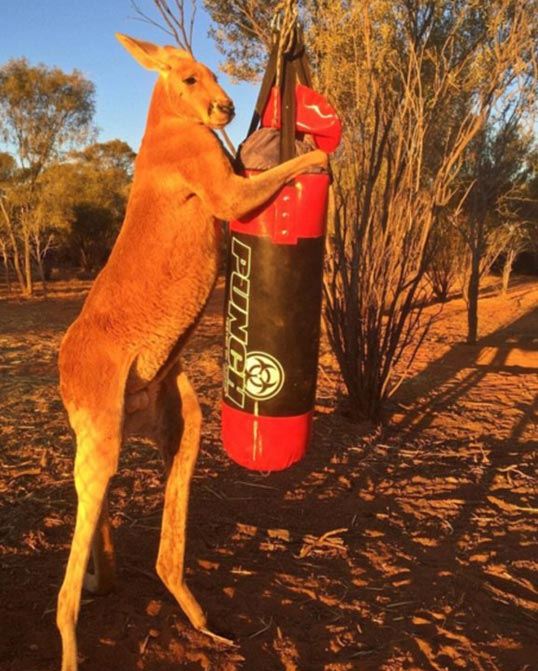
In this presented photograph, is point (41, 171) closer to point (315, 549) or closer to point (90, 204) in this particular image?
point (90, 204)

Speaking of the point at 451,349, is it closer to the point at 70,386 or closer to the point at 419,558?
the point at 419,558

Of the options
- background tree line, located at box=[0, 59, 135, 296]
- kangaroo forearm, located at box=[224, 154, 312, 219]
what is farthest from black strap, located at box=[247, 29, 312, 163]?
background tree line, located at box=[0, 59, 135, 296]

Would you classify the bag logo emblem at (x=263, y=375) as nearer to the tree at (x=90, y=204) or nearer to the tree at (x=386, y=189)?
the tree at (x=386, y=189)

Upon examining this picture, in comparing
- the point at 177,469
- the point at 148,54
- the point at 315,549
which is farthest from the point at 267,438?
the point at 148,54

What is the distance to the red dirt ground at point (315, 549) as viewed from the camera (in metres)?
2.39

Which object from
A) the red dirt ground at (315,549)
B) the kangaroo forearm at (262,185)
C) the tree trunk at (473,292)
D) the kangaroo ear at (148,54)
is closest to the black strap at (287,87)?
the kangaroo forearm at (262,185)

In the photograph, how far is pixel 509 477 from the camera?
4.46 metres

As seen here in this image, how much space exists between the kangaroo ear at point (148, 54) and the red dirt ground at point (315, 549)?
2.28 meters

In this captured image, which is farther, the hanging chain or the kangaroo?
the hanging chain

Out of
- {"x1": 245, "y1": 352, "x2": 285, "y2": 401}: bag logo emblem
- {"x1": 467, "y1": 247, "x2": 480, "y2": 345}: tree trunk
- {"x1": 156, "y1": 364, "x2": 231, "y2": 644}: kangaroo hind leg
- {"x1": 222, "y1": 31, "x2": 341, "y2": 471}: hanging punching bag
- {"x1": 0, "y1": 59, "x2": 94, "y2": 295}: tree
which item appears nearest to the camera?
{"x1": 222, "y1": 31, "x2": 341, "y2": 471}: hanging punching bag

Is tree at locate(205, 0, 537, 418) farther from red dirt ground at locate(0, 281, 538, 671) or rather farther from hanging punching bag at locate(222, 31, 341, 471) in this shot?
hanging punching bag at locate(222, 31, 341, 471)

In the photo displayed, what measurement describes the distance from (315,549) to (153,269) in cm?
204

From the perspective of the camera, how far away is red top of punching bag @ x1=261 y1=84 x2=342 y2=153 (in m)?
2.25

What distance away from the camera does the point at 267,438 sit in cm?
244
